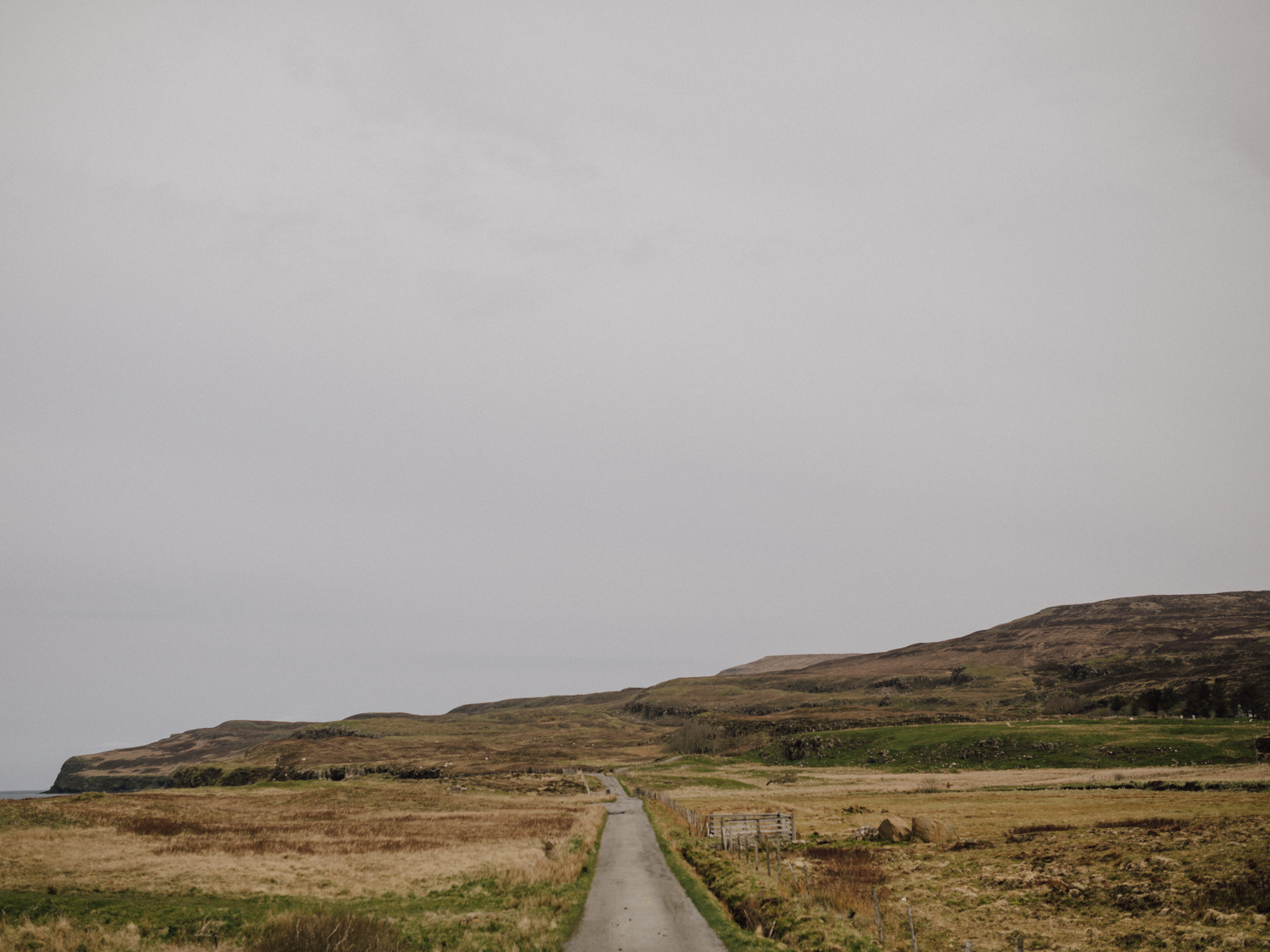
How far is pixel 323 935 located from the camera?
1412 cm

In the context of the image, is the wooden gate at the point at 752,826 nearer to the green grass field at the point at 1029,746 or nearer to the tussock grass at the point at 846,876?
the tussock grass at the point at 846,876

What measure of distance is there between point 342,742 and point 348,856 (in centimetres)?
13435

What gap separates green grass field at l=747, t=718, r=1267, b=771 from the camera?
8000 centimetres

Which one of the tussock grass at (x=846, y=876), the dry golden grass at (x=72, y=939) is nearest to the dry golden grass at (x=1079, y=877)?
the tussock grass at (x=846, y=876)

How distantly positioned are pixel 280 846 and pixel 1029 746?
93118 mm

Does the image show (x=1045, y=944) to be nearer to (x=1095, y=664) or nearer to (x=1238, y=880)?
(x=1238, y=880)

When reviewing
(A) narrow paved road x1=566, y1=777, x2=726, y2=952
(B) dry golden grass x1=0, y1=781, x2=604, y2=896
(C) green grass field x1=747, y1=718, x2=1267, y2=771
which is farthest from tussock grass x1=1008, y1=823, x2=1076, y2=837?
(C) green grass field x1=747, y1=718, x2=1267, y2=771

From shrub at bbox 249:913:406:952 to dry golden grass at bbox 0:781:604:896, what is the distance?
11786 mm

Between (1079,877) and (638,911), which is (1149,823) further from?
(638,911)

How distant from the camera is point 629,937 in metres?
18.2

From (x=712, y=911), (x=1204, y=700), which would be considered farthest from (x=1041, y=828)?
(x=1204, y=700)

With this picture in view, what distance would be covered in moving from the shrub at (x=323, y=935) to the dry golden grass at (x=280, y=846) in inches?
464

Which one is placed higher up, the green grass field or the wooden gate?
the wooden gate

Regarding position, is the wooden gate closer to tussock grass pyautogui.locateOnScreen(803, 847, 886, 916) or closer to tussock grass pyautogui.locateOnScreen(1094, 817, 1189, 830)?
tussock grass pyautogui.locateOnScreen(803, 847, 886, 916)
